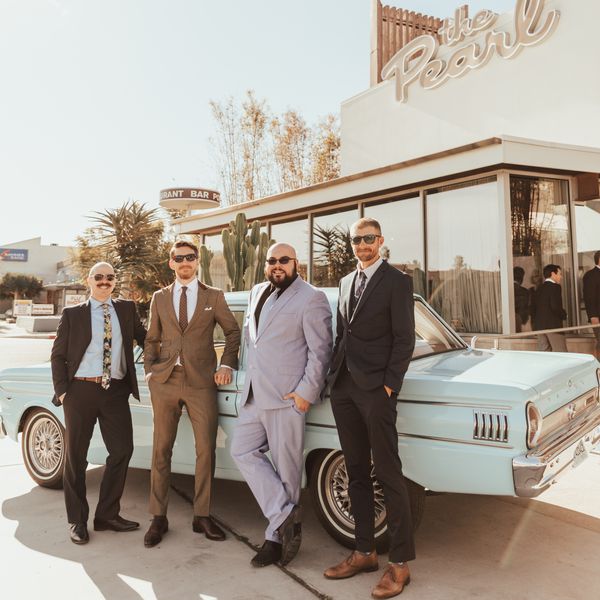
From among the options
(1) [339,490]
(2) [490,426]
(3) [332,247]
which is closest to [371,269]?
(2) [490,426]

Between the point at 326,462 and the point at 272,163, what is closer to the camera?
the point at 326,462

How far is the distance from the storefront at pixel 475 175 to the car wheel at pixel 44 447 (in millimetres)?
6869

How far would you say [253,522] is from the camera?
431 centimetres

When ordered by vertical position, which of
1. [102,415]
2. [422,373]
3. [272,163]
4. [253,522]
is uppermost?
[272,163]

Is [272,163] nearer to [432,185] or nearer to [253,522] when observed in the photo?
[432,185]

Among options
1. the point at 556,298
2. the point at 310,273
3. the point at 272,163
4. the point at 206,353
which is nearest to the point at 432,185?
the point at 556,298

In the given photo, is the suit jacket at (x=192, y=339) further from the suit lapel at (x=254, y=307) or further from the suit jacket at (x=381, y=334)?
the suit jacket at (x=381, y=334)

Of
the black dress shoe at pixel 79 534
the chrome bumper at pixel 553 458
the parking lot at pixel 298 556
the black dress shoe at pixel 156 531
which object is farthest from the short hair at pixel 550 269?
the black dress shoe at pixel 79 534

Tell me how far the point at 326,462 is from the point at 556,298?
269 inches

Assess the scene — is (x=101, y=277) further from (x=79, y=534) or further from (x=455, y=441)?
(x=455, y=441)

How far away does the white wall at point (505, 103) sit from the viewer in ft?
39.9

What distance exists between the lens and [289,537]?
357cm

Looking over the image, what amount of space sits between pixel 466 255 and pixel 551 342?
213 cm

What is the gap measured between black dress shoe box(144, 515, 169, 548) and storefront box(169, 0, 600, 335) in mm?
6828
